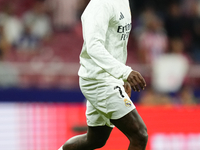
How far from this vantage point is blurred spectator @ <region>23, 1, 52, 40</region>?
10562 mm

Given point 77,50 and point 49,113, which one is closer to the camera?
point 49,113

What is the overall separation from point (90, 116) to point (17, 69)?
214 inches

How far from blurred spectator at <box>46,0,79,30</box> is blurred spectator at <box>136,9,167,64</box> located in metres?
1.84

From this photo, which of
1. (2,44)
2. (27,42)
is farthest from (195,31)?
(2,44)

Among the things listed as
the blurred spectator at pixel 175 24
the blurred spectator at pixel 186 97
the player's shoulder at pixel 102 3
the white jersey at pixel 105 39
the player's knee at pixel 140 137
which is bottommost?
the blurred spectator at pixel 186 97

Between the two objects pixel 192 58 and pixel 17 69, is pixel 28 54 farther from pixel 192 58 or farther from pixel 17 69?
pixel 192 58

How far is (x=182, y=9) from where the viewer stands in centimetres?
1205

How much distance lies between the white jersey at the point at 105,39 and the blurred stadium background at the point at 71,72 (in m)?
2.87

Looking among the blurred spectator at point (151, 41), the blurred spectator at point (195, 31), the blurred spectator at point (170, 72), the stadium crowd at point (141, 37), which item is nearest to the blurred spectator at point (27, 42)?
the stadium crowd at point (141, 37)

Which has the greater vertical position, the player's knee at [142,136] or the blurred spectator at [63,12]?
the blurred spectator at [63,12]

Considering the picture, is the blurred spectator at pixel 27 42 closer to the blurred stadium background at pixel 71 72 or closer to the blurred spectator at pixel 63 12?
the blurred stadium background at pixel 71 72

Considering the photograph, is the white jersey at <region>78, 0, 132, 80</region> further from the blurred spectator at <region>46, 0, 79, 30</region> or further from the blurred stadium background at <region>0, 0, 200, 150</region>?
the blurred spectator at <region>46, 0, 79, 30</region>

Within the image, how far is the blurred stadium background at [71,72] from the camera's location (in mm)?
6848

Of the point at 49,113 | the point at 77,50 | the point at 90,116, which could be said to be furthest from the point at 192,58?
the point at 90,116
